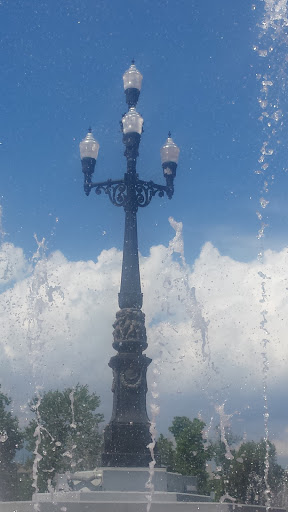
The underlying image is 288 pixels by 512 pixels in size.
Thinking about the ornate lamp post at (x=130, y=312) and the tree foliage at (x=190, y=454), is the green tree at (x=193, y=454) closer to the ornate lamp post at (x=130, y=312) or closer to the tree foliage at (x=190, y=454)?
the tree foliage at (x=190, y=454)

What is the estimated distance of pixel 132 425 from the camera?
14.1m

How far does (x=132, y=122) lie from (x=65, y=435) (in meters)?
32.6

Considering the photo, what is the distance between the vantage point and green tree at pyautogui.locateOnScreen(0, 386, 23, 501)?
156 ft

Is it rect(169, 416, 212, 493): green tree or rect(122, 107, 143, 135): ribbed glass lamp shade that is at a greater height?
rect(122, 107, 143, 135): ribbed glass lamp shade

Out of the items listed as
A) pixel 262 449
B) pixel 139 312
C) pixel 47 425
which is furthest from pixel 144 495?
pixel 262 449

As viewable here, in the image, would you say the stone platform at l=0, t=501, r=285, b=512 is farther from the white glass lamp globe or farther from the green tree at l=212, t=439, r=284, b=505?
the green tree at l=212, t=439, r=284, b=505

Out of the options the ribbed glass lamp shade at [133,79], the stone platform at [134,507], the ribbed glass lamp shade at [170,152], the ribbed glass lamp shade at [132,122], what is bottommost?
the stone platform at [134,507]

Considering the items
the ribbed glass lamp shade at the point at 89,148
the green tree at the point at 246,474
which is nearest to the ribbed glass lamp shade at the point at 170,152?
the ribbed glass lamp shade at the point at 89,148

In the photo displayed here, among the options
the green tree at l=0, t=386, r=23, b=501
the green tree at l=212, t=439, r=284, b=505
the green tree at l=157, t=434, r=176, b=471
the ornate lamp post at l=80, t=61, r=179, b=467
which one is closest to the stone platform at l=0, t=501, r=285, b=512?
the ornate lamp post at l=80, t=61, r=179, b=467

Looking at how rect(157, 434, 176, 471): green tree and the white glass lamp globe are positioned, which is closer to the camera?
the white glass lamp globe

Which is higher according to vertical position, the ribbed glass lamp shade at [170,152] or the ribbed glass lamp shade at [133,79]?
→ the ribbed glass lamp shade at [133,79]

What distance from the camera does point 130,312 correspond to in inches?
595

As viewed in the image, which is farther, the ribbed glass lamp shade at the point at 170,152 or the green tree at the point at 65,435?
the green tree at the point at 65,435

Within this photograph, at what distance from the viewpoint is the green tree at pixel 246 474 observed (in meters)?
57.4
